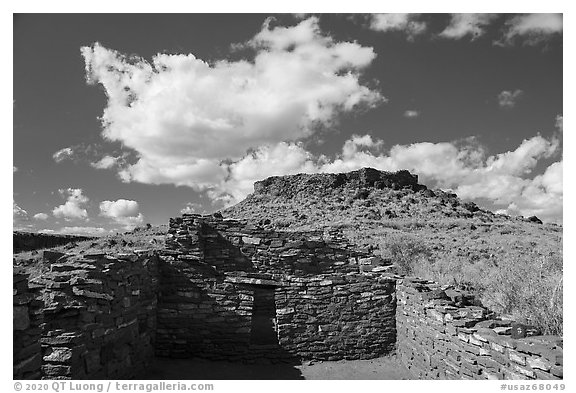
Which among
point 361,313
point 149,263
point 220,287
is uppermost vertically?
point 149,263

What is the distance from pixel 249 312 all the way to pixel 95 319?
12.2 feet

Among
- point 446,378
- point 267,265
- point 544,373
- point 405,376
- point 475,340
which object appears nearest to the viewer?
point 544,373

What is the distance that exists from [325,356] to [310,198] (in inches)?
2000

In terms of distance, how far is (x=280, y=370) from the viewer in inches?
334

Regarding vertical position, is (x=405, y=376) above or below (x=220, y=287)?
below

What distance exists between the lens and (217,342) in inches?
348

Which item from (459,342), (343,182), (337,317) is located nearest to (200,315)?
(337,317)

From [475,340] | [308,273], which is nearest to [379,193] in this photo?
[308,273]

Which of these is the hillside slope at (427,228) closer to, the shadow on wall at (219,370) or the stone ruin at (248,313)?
the stone ruin at (248,313)

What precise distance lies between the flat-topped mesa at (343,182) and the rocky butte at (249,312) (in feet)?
168

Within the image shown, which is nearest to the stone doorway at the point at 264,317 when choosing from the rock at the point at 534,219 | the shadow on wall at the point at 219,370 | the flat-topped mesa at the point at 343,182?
the shadow on wall at the point at 219,370

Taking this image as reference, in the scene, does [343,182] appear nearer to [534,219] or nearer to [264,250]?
[534,219]

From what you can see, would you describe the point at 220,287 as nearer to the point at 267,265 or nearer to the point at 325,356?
the point at 267,265

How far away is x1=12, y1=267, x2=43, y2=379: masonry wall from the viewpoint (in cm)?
391
